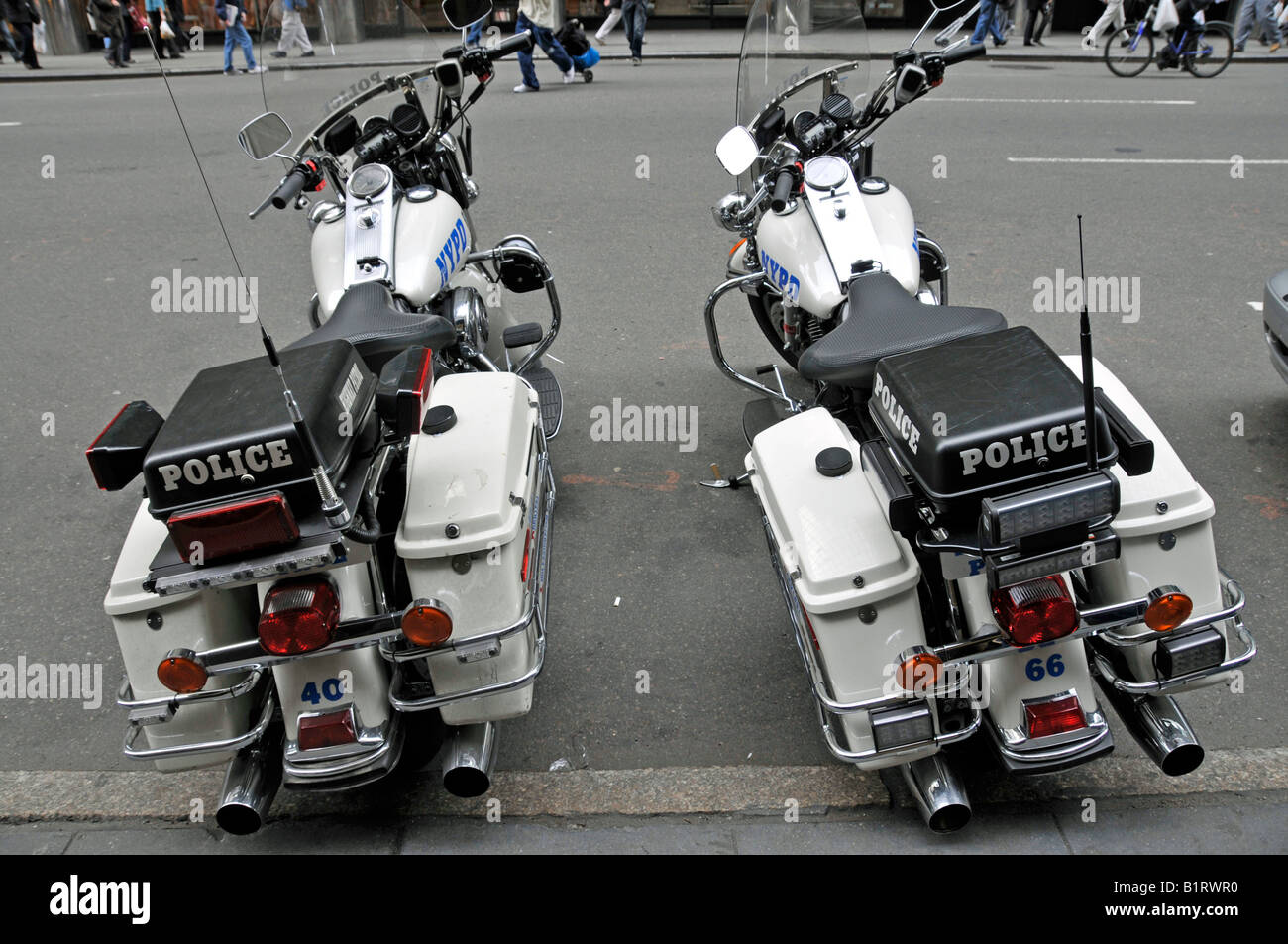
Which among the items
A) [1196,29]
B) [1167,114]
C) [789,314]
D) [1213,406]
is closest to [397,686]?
[789,314]

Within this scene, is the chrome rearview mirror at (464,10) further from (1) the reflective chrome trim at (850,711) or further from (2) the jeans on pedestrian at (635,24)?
(2) the jeans on pedestrian at (635,24)

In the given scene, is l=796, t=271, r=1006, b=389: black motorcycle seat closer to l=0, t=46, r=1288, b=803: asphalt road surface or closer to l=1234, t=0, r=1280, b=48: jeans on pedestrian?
l=0, t=46, r=1288, b=803: asphalt road surface

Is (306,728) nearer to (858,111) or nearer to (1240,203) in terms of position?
(858,111)

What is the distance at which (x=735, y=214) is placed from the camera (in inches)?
150

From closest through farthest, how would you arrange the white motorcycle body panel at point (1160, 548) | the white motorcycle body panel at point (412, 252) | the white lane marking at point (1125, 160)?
1. the white motorcycle body panel at point (1160, 548)
2. the white motorcycle body panel at point (412, 252)
3. the white lane marking at point (1125, 160)

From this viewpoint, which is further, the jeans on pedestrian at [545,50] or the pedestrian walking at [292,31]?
the jeans on pedestrian at [545,50]

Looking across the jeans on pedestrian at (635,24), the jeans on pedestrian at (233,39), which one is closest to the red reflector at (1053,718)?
the jeans on pedestrian at (635,24)

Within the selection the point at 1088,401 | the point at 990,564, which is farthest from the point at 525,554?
the point at 1088,401

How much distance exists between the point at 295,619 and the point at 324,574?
0.13m

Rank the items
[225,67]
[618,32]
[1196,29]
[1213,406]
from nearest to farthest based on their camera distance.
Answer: [1213,406], [1196,29], [225,67], [618,32]

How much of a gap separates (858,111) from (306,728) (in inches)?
114

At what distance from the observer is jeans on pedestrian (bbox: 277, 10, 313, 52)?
3.82 meters

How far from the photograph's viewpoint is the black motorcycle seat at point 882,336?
2809 mm

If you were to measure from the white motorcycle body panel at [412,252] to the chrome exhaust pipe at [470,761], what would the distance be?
5.34 ft
